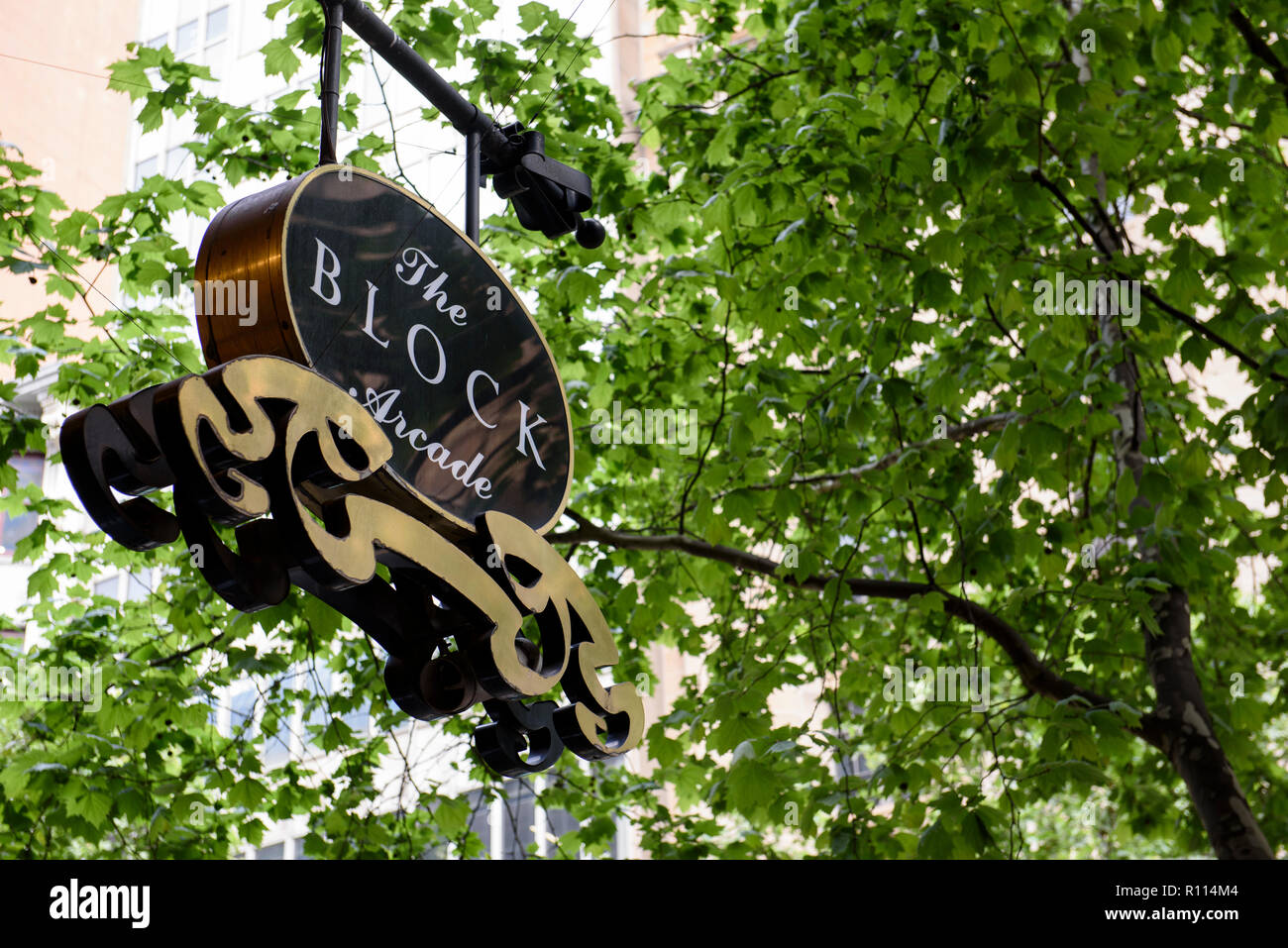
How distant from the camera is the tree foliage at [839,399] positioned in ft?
17.7

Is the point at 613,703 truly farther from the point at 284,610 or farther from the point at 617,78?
the point at 617,78

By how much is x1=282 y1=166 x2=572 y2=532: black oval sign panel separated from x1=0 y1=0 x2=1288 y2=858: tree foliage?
2.54 m

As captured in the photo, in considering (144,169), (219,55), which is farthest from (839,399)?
(144,169)

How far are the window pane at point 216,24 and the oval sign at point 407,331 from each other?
6047 millimetres

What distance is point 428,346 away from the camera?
2.39m

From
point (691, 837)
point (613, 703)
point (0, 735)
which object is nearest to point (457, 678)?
point (613, 703)

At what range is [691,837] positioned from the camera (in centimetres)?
659

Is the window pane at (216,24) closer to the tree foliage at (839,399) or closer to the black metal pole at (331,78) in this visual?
the tree foliage at (839,399)

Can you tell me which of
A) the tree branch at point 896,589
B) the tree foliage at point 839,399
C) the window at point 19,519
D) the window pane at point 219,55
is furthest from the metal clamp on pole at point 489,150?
the window at point 19,519

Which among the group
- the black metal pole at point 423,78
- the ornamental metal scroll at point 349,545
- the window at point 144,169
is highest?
the window at point 144,169

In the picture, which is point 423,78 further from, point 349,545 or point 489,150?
point 349,545

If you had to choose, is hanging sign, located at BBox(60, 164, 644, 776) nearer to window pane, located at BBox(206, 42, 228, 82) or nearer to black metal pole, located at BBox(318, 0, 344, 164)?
black metal pole, located at BBox(318, 0, 344, 164)

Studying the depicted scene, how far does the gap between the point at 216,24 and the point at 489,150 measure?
562 centimetres

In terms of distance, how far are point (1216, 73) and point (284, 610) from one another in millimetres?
6004
